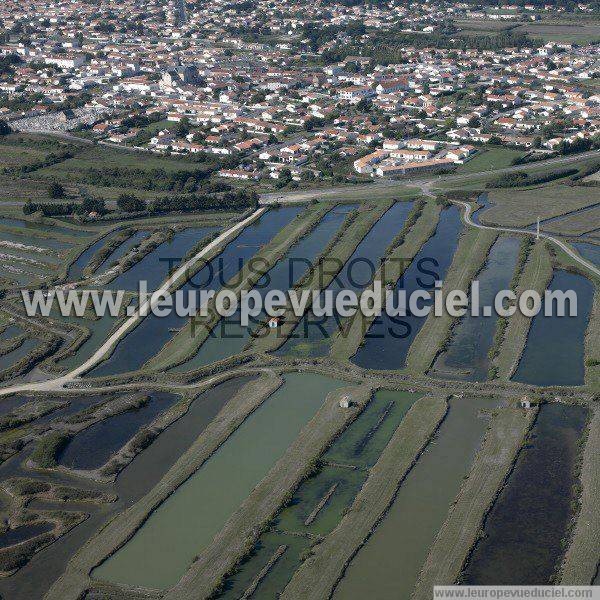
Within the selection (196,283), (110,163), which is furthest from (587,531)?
(110,163)

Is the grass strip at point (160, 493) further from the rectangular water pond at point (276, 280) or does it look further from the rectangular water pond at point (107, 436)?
the rectangular water pond at point (276, 280)

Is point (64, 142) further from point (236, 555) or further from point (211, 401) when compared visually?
point (236, 555)

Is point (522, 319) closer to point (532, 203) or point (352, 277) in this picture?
point (352, 277)

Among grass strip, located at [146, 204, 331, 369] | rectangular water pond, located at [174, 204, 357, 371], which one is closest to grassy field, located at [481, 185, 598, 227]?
rectangular water pond, located at [174, 204, 357, 371]

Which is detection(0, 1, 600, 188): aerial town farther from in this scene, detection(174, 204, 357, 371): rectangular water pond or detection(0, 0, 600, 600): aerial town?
detection(174, 204, 357, 371): rectangular water pond

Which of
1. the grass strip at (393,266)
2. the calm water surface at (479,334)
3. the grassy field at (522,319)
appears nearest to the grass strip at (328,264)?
the grass strip at (393,266)

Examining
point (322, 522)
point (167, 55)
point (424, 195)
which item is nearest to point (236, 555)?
point (322, 522)
